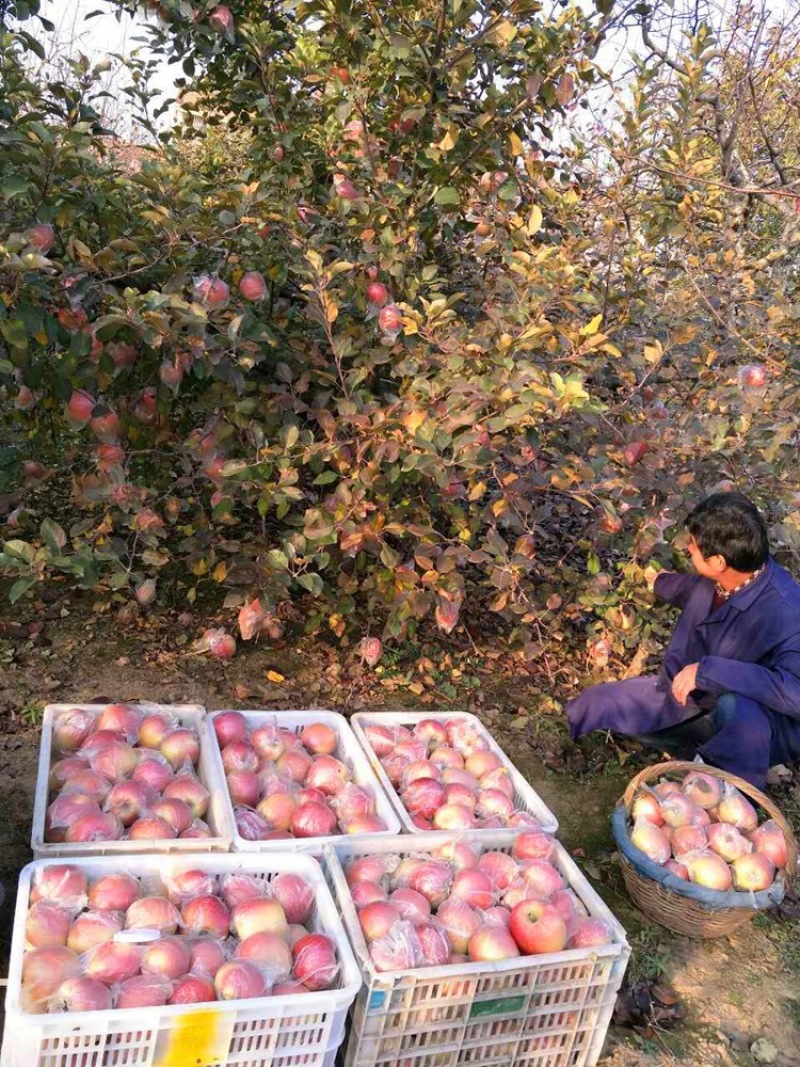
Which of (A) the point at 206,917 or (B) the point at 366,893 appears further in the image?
(B) the point at 366,893

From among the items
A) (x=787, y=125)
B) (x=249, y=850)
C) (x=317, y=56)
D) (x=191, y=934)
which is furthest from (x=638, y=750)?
(x=787, y=125)

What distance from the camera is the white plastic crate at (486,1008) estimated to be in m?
1.58

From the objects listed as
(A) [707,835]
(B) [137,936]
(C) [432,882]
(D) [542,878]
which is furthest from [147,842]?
(A) [707,835]

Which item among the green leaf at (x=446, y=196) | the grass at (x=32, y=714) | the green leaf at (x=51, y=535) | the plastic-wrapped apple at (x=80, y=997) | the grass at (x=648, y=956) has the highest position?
the green leaf at (x=446, y=196)

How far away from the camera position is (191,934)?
1.61m

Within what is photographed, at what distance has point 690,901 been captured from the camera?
2.20 meters

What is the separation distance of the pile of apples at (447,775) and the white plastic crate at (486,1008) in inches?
11.9

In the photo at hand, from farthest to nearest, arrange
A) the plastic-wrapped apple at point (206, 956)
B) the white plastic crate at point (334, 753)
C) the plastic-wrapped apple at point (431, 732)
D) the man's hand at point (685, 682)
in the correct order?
1. the man's hand at point (685, 682)
2. the plastic-wrapped apple at point (431, 732)
3. the white plastic crate at point (334, 753)
4. the plastic-wrapped apple at point (206, 956)

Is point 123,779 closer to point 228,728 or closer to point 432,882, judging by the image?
point 228,728

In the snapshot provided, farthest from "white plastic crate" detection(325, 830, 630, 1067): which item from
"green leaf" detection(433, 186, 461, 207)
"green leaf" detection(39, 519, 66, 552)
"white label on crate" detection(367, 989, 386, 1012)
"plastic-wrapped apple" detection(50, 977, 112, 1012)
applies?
"green leaf" detection(433, 186, 461, 207)

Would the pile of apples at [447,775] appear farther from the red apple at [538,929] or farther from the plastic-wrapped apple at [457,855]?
the red apple at [538,929]

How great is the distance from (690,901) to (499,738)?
38.6 inches

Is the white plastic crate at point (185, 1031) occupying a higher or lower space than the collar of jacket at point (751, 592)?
lower

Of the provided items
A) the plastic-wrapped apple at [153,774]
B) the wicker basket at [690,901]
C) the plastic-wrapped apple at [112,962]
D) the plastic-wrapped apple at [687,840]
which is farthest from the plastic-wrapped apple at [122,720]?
the plastic-wrapped apple at [687,840]
